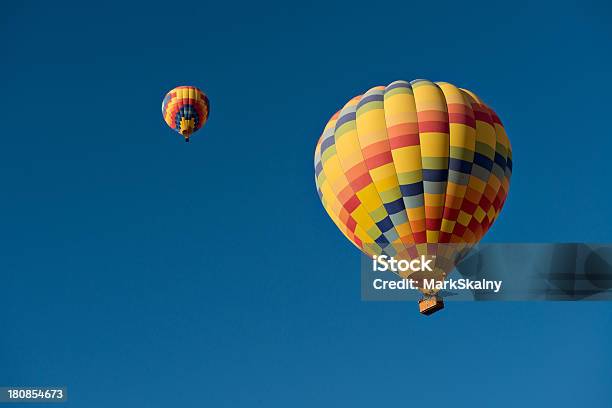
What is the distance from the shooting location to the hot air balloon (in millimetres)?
36531

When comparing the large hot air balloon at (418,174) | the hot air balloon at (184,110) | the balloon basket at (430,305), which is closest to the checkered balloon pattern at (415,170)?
the large hot air balloon at (418,174)

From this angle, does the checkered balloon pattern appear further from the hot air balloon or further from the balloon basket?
the hot air balloon

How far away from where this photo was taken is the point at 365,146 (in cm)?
2448

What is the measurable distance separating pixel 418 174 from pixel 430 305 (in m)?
2.94

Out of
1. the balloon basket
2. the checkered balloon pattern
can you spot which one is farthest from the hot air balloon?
the balloon basket

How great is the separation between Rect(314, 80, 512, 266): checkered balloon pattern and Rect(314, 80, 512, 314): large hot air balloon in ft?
0.07

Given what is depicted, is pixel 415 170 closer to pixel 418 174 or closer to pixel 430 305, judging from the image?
pixel 418 174

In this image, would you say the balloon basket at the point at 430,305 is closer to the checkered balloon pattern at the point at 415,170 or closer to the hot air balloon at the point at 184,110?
the checkered balloon pattern at the point at 415,170

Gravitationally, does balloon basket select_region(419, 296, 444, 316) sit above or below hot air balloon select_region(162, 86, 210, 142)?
below

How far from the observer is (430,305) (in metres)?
23.6

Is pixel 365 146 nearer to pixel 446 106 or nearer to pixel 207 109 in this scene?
pixel 446 106

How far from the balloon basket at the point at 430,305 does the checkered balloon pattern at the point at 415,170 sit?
1.08 meters

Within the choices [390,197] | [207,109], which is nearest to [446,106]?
[390,197]

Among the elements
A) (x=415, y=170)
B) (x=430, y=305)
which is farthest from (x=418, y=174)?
(x=430, y=305)
